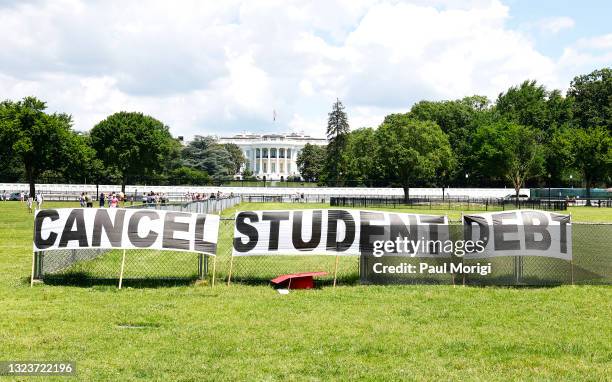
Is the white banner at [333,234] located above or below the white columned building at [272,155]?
below

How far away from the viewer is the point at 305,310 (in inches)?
443

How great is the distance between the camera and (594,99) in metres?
93.6

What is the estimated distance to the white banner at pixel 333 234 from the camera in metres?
13.9

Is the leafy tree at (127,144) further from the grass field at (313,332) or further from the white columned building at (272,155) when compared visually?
the white columned building at (272,155)

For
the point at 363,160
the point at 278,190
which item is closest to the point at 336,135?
the point at 278,190

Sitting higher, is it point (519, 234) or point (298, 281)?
point (519, 234)

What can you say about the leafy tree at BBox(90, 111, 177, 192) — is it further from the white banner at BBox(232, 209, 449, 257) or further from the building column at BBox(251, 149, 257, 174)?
the building column at BBox(251, 149, 257, 174)

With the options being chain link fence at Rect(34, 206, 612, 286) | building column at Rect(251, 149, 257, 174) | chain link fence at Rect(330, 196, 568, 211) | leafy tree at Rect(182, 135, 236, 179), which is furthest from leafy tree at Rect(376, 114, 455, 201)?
building column at Rect(251, 149, 257, 174)

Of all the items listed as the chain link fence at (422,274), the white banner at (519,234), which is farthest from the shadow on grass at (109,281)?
the white banner at (519,234)

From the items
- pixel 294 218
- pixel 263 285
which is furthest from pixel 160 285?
pixel 294 218

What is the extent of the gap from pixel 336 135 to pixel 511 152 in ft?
121

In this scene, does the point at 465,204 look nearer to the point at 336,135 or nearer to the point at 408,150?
the point at 408,150

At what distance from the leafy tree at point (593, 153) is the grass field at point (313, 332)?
227 ft

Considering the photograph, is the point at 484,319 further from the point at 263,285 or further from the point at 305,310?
the point at 263,285
